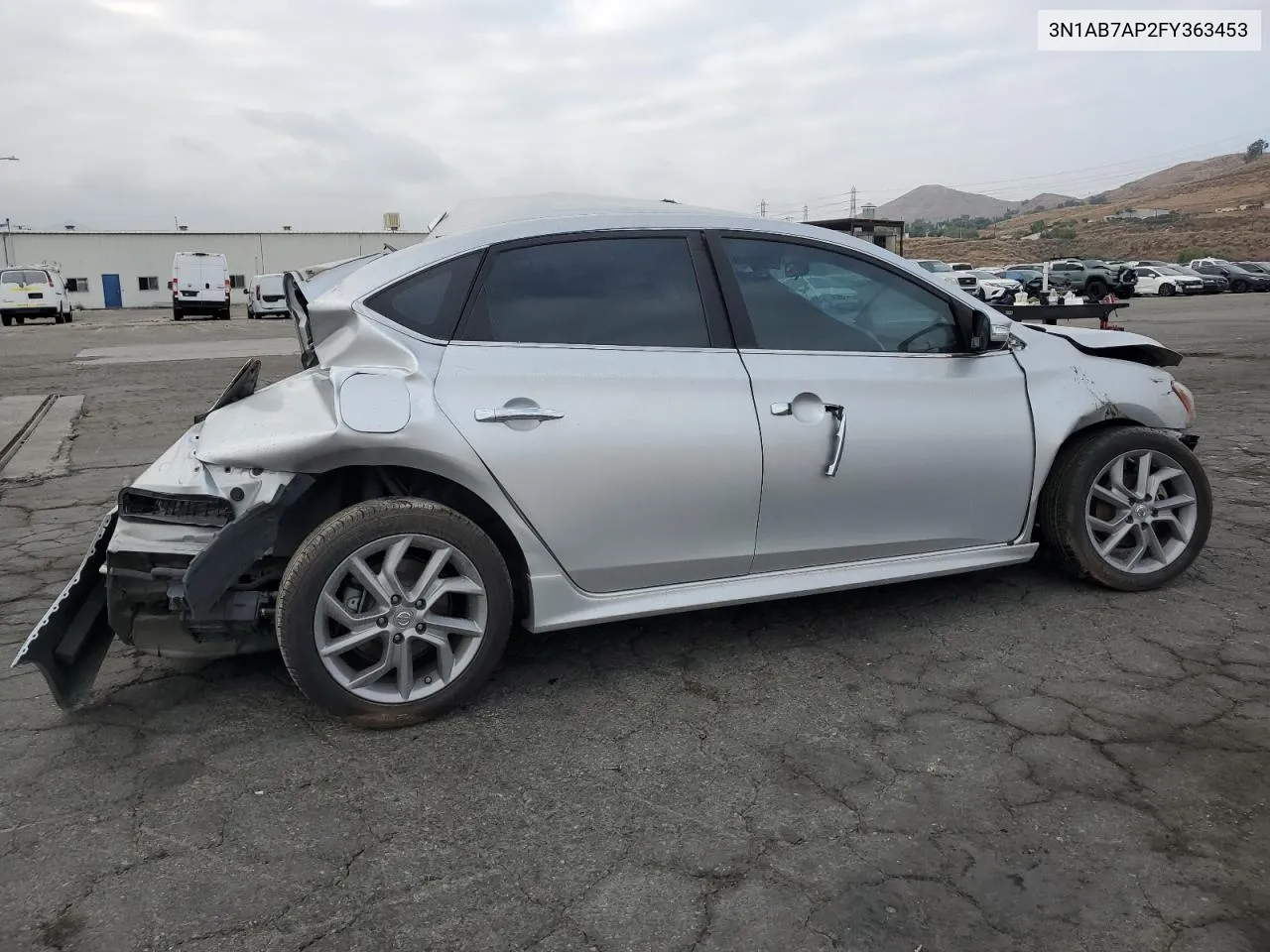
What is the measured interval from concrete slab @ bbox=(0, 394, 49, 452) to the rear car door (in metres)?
7.04

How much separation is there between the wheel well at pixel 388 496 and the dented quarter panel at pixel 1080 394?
216cm

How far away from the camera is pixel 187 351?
18.8 m

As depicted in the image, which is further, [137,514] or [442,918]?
[137,514]

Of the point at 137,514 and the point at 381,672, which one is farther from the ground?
the point at 137,514

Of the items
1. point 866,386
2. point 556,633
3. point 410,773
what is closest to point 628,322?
point 866,386

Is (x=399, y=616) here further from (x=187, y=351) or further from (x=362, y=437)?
(x=187, y=351)

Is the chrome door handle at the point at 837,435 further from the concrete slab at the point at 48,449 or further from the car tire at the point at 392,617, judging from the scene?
the concrete slab at the point at 48,449

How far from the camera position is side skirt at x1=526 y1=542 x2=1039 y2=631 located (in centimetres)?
331

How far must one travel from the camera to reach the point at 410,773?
2.89 m

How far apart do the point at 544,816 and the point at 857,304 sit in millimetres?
2243

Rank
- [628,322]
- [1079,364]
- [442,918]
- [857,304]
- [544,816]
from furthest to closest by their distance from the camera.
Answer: [1079,364] → [857,304] → [628,322] → [544,816] → [442,918]

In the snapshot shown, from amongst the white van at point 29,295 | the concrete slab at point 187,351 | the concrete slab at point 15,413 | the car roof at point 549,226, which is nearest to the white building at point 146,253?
the white van at point 29,295

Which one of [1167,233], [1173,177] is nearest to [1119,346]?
[1167,233]

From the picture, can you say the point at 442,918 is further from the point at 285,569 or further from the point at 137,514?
the point at 137,514
